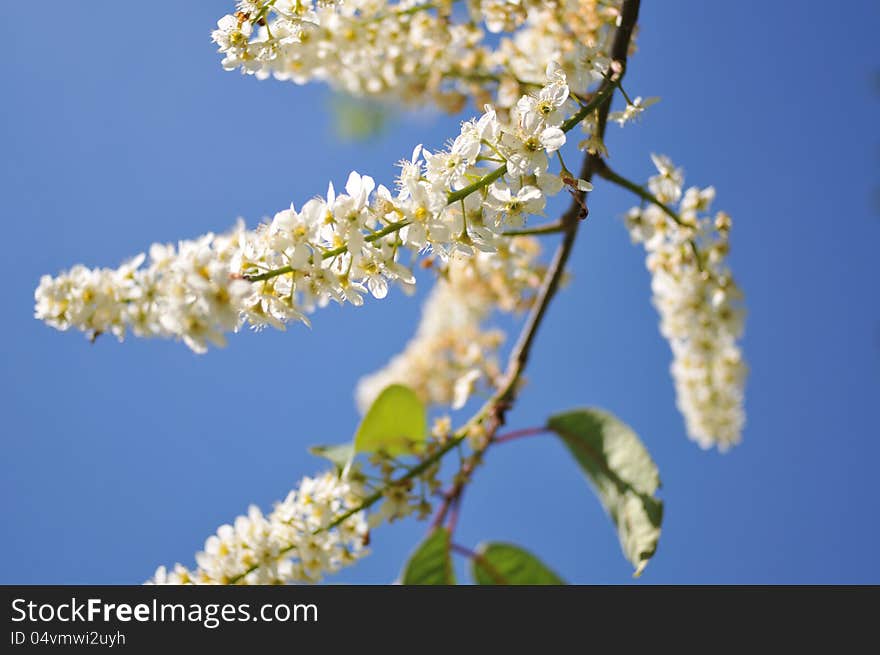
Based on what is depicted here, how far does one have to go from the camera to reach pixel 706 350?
8.29ft

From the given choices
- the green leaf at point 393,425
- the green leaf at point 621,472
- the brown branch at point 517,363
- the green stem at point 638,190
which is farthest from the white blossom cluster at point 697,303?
the green leaf at point 393,425

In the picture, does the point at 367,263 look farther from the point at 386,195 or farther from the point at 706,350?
the point at 706,350

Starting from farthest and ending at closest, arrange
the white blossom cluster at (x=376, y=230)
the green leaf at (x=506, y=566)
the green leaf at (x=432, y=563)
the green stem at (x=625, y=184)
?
the green leaf at (x=506, y=566) < the green leaf at (x=432, y=563) < the green stem at (x=625, y=184) < the white blossom cluster at (x=376, y=230)

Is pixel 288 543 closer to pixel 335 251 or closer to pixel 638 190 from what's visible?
pixel 335 251

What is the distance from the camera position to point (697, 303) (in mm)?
2271

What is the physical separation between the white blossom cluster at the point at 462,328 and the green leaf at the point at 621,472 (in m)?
0.31

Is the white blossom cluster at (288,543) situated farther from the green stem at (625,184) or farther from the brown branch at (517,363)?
the green stem at (625,184)

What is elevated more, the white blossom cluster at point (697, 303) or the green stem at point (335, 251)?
the white blossom cluster at point (697, 303)

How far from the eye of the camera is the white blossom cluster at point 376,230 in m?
1.07

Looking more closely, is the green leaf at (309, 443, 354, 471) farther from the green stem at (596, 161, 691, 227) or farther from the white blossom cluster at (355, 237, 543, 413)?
the green stem at (596, 161, 691, 227)
